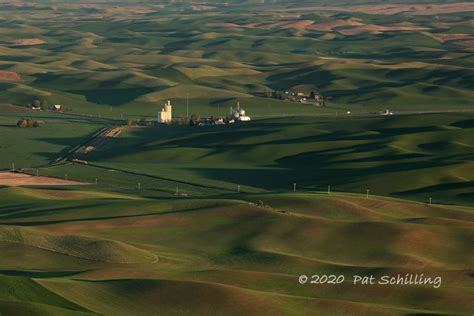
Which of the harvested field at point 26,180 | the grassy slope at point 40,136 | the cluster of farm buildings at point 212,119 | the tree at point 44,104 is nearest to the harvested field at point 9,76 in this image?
the tree at point 44,104

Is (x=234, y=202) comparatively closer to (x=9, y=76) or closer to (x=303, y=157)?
(x=303, y=157)

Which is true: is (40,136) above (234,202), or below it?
below

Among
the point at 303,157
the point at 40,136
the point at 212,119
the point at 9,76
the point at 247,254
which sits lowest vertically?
the point at 40,136

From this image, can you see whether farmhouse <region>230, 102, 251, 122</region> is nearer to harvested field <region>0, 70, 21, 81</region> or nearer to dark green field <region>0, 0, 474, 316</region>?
dark green field <region>0, 0, 474, 316</region>

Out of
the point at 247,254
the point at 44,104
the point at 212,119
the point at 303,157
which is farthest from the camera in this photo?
the point at 44,104

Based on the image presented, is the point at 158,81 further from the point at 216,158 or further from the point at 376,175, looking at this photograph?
the point at 376,175

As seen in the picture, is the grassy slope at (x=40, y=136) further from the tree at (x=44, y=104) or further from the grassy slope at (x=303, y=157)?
the tree at (x=44, y=104)

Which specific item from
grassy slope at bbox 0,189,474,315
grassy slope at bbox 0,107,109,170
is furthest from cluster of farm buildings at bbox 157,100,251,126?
grassy slope at bbox 0,189,474,315

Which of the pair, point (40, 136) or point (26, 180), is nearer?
point (26, 180)

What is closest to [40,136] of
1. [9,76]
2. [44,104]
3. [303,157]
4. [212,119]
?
[212,119]
